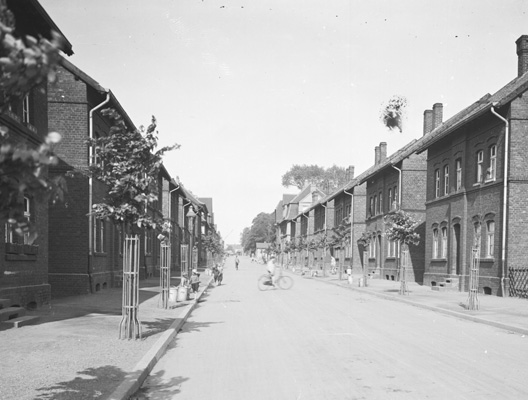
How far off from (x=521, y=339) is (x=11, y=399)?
10234mm

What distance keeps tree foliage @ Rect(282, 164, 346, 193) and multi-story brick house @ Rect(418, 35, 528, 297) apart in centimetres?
7076

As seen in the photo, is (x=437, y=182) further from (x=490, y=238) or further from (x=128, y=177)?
(x=128, y=177)

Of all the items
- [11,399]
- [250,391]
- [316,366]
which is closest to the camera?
[11,399]

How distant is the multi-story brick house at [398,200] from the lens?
A: 120 feet

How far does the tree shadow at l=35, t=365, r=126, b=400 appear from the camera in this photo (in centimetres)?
595

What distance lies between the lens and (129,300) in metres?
10.1

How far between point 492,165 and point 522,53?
6.01 m

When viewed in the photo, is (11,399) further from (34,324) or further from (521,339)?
(521,339)

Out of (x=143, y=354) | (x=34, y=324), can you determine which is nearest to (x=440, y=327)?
(x=143, y=354)

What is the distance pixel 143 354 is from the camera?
8547mm

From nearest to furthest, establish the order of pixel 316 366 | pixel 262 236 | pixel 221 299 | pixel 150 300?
pixel 316 366 < pixel 150 300 < pixel 221 299 < pixel 262 236

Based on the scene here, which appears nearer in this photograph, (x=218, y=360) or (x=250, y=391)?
(x=250, y=391)

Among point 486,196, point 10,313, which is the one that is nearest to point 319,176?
point 486,196

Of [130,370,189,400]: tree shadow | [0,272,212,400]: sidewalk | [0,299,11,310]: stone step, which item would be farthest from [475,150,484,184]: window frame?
[130,370,189,400]: tree shadow
